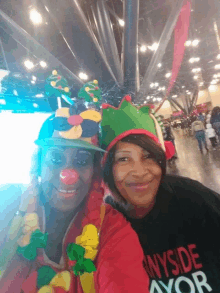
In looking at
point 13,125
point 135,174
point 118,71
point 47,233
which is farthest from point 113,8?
point 47,233

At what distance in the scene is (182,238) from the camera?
96cm

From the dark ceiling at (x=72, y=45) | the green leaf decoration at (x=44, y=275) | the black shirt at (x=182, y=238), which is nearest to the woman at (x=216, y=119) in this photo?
the dark ceiling at (x=72, y=45)

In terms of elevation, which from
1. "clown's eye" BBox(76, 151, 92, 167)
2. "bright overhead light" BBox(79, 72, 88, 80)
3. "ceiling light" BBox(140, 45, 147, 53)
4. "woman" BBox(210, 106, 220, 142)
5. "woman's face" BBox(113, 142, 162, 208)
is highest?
"ceiling light" BBox(140, 45, 147, 53)

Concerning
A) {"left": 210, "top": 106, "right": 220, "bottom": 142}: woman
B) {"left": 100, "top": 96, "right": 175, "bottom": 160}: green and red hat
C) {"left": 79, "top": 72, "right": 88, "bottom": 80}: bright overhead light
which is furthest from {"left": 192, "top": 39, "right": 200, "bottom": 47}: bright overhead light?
{"left": 100, "top": 96, "right": 175, "bottom": 160}: green and red hat

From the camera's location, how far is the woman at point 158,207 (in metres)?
0.91

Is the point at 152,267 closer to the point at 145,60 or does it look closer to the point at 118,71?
the point at 118,71

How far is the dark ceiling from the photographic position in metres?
1.73

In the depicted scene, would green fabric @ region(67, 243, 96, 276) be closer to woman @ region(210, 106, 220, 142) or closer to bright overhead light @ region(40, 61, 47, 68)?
bright overhead light @ region(40, 61, 47, 68)

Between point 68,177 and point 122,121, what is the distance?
0.47 metres

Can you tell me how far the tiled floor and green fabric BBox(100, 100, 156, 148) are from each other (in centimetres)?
165

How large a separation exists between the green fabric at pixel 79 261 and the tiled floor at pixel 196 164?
1955mm

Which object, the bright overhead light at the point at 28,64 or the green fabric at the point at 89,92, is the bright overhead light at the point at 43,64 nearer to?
the bright overhead light at the point at 28,64

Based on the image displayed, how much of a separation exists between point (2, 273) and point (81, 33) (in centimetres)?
212

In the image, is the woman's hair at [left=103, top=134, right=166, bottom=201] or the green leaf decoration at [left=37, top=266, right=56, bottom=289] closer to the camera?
the green leaf decoration at [left=37, top=266, right=56, bottom=289]
